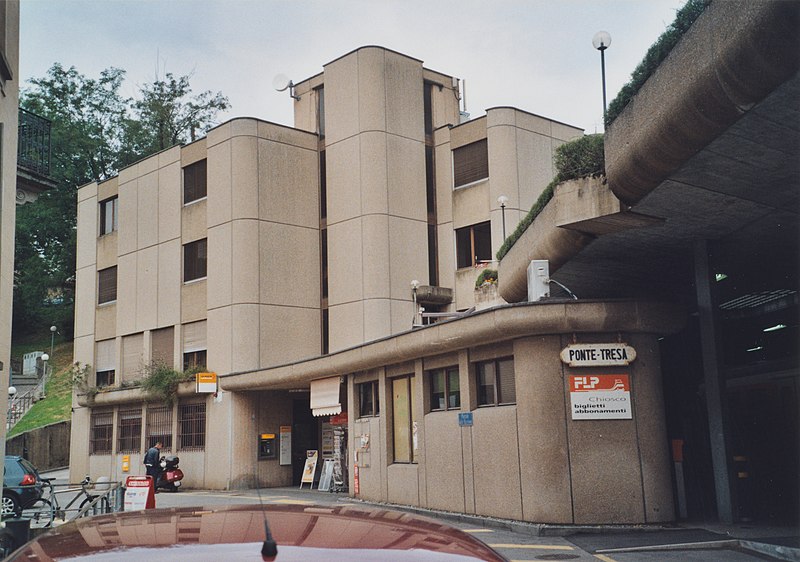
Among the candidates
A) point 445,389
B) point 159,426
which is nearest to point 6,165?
point 445,389

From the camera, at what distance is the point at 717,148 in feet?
34.2

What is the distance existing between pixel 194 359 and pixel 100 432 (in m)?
6.71

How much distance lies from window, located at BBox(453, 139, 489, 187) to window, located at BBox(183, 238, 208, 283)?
1007 cm

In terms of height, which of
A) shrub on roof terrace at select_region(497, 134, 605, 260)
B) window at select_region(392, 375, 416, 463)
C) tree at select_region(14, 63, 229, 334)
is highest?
tree at select_region(14, 63, 229, 334)

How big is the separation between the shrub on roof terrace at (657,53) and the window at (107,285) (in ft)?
98.5

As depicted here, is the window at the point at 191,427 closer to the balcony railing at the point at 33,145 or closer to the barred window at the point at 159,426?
the barred window at the point at 159,426

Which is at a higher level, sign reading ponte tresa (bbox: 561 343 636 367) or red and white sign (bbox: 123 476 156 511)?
sign reading ponte tresa (bbox: 561 343 636 367)

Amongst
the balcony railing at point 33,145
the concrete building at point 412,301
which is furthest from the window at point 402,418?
the balcony railing at point 33,145

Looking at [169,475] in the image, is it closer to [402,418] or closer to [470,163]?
[402,418]

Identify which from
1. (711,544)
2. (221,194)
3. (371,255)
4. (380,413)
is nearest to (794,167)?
(711,544)

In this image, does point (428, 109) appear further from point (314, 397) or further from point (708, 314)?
point (708, 314)

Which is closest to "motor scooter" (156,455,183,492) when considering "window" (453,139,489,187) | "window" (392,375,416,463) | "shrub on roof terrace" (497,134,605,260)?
"window" (392,375,416,463)

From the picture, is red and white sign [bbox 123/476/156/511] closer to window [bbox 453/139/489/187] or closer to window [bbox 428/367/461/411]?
window [bbox 428/367/461/411]

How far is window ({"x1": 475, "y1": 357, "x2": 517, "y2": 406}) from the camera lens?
648 inches
